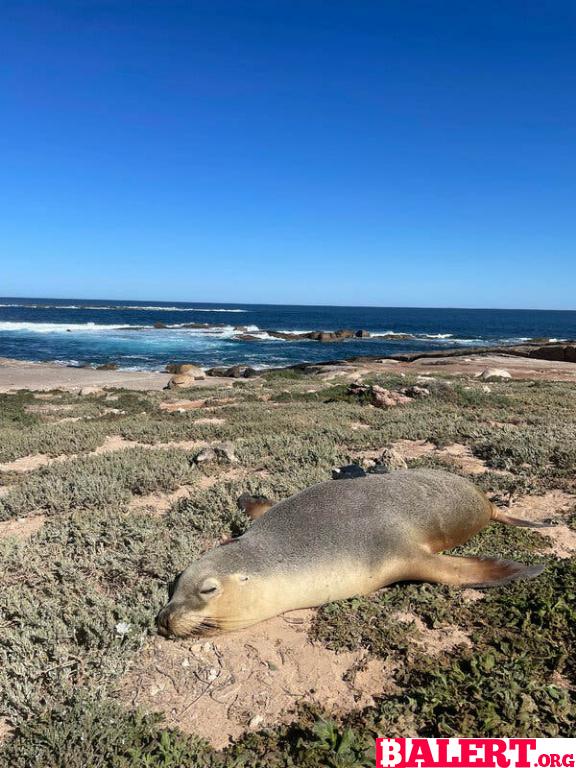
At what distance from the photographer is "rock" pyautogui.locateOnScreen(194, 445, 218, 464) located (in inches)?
308

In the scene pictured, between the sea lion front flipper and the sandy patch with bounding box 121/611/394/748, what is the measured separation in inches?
39.0

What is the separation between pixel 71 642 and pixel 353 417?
8375 millimetres

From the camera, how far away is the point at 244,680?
328 centimetres

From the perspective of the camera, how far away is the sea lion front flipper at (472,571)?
4121 mm

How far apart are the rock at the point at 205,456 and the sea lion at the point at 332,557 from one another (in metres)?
3.49

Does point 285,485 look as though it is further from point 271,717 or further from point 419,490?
point 271,717

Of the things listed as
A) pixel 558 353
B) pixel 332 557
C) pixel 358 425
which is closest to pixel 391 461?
pixel 332 557

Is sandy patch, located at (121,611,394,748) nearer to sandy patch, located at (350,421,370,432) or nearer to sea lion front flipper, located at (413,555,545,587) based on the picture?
sea lion front flipper, located at (413,555,545,587)

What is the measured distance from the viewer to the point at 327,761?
2641 mm

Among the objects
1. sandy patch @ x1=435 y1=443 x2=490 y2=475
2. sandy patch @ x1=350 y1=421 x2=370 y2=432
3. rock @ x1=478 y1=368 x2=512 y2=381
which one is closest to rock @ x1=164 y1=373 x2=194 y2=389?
sandy patch @ x1=350 y1=421 x2=370 y2=432

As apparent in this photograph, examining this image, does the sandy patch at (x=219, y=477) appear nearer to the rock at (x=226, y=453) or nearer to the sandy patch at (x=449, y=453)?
the rock at (x=226, y=453)

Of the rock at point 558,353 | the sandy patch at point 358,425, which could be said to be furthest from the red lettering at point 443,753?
the rock at point 558,353

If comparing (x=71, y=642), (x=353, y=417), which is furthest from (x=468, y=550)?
(x=353, y=417)

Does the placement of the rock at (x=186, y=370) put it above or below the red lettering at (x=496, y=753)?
above
